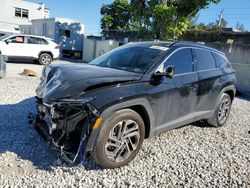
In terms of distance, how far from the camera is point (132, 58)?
4.39m

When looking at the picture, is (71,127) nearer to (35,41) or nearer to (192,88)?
(192,88)

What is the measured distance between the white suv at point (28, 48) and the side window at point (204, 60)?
11.9m

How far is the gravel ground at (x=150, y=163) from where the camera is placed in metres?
3.27

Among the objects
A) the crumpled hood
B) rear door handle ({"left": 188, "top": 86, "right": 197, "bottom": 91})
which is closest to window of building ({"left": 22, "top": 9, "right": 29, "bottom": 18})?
the crumpled hood

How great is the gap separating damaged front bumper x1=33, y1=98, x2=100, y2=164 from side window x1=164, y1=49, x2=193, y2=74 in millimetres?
1552

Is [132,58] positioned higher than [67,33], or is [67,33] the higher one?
[67,33]

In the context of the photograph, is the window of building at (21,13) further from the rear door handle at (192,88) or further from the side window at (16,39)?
the rear door handle at (192,88)

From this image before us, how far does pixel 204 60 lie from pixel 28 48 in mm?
12091

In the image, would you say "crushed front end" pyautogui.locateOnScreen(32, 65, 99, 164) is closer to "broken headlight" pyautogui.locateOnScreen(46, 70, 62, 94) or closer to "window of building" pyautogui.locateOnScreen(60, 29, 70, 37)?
"broken headlight" pyautogui.locateOnScreen(46, 70, 62, 94)

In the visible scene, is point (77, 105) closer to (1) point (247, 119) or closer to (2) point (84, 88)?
(2) point (84, 88)

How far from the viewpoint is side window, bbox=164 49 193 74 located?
427cm

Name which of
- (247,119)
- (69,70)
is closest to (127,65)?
(69,70)

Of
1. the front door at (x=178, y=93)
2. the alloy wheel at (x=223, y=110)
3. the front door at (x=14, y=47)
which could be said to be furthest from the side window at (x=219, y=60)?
the front door at (x=14, y=47)

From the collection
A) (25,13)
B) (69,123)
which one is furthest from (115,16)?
(69,123)
